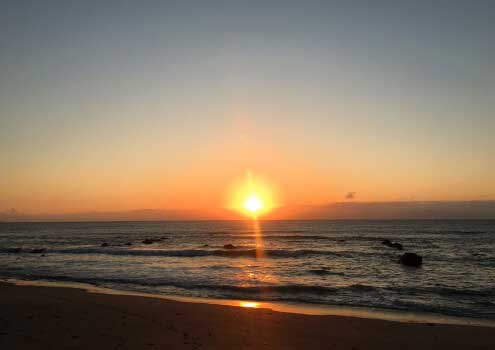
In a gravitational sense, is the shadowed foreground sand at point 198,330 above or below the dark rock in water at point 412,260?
above

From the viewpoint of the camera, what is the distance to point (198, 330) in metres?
10.8

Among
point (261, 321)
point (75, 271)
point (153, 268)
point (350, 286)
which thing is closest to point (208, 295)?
point (261, 321)

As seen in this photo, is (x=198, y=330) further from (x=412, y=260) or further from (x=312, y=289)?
(x=412, y=260)

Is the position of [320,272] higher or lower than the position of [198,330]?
lower

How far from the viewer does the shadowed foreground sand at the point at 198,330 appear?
9570 millimetres

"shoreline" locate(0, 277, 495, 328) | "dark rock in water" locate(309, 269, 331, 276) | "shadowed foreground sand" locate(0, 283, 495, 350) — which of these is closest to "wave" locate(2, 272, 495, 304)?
"shoreline" locate(0, 277, 495, 328)

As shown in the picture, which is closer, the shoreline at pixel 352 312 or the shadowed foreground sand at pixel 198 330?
the shadowed foreground sand at pixel 198 330

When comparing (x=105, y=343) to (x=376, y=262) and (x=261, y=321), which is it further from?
(x=376, y=262)

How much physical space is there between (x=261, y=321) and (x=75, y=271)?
20911mm

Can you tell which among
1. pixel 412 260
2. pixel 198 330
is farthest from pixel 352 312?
pixel 412 260

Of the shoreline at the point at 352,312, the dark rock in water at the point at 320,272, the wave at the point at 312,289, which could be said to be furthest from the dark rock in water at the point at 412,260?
the shoreline at the point at 352,312

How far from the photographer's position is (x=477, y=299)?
17469mm

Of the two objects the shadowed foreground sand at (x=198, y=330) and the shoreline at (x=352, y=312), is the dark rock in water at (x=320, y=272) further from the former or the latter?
the shadowed foreground sand at (x=198, y=330)

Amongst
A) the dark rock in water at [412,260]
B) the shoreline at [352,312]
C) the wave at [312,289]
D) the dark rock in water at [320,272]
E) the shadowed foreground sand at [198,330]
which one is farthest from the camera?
the dark rock in water at [412,260]
